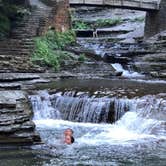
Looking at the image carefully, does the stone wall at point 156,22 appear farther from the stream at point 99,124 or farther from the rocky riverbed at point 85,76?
the stream at point 99,124

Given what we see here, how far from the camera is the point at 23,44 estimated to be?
109 feet

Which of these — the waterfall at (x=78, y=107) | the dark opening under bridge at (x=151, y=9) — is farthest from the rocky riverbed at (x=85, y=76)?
the dark opening under bridge at (x=151, y=9)

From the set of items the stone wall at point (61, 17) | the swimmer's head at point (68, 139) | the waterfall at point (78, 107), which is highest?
the stone wall at point (61, 17)

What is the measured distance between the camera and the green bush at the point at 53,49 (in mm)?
32438

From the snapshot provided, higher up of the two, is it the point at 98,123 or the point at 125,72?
the point at 125,72

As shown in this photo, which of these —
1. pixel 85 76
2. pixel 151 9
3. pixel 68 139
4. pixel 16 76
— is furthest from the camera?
pixel 151 9

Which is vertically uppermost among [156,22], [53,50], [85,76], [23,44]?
[156,22]

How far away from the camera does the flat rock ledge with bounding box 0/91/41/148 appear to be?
1867 centimetres

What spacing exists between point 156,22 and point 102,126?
2635 centimetres

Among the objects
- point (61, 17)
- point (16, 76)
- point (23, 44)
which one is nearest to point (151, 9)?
point (61, 17)

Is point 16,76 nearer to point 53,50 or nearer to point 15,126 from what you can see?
point 53,50

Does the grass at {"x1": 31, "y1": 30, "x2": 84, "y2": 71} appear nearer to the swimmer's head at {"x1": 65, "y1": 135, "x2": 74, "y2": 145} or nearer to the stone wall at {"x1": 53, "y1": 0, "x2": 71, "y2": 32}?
the stone wall at {"x1": 53, "y1": 0, "x2": 71, "y2": 32}

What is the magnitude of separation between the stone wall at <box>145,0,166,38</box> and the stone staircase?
11.6 m

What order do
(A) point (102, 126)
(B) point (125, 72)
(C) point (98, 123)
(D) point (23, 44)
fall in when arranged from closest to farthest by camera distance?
(A) point (102, 126) → (C) point (98, 123) → (D) point (23, 44) → (B) point (125, 72)
